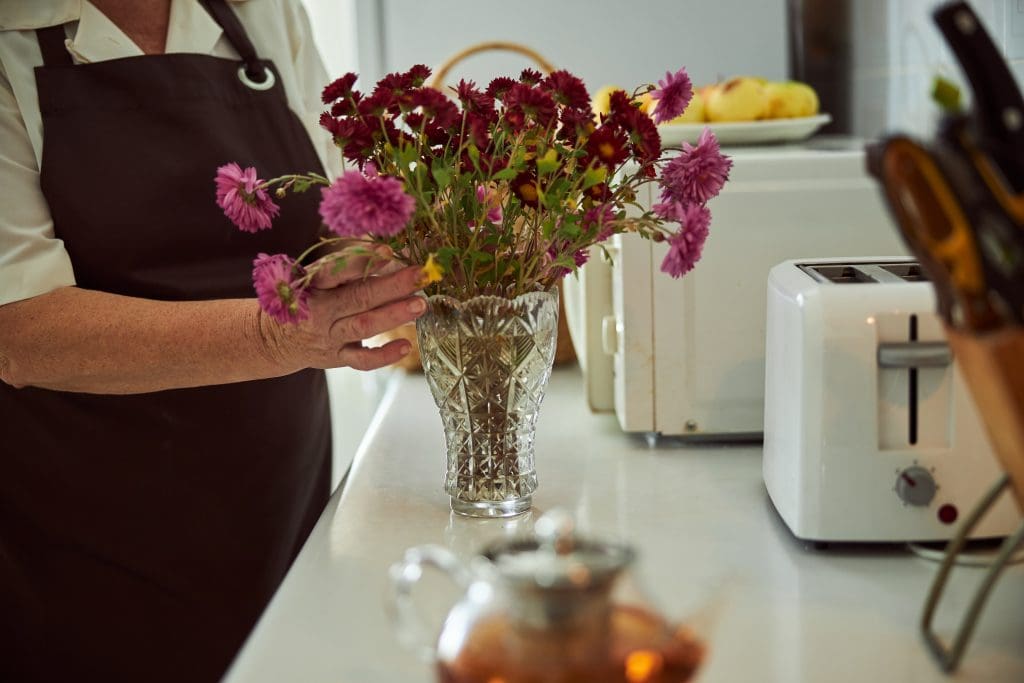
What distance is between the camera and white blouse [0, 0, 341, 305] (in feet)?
3.44

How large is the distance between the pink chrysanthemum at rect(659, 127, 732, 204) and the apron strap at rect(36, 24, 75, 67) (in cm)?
67

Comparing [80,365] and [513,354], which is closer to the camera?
[513,354]

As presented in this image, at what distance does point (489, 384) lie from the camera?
93cm

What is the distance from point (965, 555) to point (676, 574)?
23 centimetres

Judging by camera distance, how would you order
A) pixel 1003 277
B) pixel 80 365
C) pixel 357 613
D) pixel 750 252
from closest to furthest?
pixel 1003 277 < pixel 357 613 < pixel 80 365 < pixel 750 252

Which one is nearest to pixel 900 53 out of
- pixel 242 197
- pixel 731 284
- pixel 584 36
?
pixel 731 284

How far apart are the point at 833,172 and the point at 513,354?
1.48 feet

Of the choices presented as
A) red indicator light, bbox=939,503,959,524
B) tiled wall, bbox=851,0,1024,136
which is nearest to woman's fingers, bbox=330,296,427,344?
red indicator light, bbox=939,503,959,524

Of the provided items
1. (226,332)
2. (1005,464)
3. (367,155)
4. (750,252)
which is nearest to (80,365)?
(226,332)

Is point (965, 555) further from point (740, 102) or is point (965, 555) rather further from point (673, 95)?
point (740, 102)

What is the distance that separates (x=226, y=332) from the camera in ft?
3.34

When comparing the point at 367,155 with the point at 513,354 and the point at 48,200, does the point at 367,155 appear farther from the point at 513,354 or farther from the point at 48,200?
the point at 48,200

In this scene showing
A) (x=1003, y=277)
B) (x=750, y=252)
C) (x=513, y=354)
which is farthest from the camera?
(x=750, y=252)

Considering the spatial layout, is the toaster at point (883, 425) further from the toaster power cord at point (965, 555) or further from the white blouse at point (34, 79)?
the white blouse at point (34, 79)
